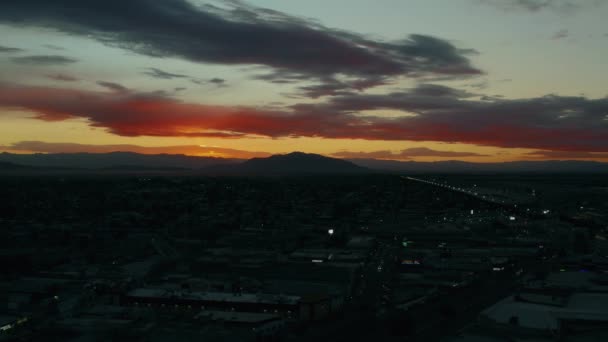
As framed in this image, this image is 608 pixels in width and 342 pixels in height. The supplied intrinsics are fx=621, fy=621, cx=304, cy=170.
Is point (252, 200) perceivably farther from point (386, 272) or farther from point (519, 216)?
point (386, 272)

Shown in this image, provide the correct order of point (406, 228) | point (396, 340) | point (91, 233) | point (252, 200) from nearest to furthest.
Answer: point (396, 340)
point (91, 233)
point (406, 228)
point (252, 200)

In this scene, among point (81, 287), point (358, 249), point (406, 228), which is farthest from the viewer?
point (406, 228)

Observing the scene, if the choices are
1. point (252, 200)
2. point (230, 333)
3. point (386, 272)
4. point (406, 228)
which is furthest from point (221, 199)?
point (230, 333)

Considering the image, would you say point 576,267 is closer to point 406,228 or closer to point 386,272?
point 386,272

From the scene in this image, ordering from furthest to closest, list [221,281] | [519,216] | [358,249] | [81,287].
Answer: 1. [519,216]
2. [358,249]
3. [221,281]
4. [81,287]

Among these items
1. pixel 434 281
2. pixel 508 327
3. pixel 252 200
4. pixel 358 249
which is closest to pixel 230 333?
pixel 508 327

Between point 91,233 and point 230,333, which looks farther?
point 91,233

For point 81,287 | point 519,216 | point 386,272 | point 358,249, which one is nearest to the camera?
point 81,287

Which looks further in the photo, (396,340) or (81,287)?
(81,287)

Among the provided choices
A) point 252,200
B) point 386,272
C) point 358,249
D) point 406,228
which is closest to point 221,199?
point 252,200
